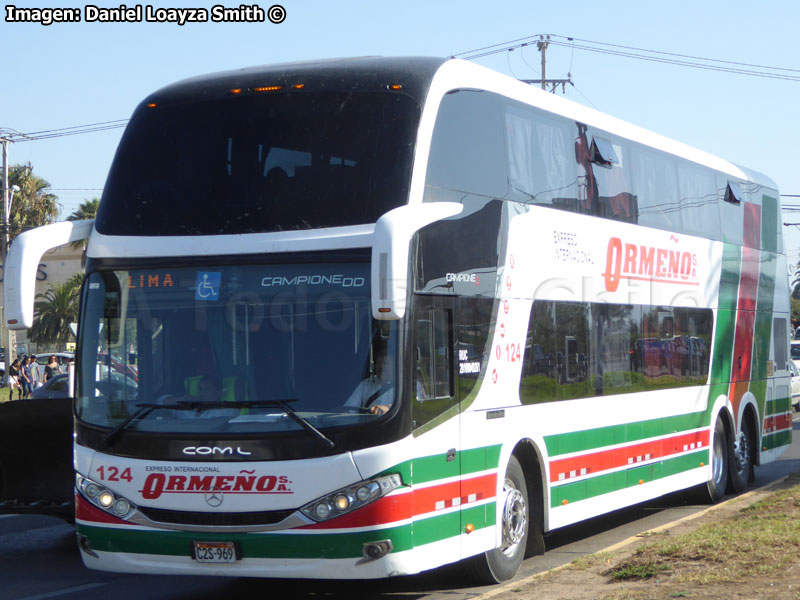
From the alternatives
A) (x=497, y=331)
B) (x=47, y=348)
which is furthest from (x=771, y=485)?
(x=47, y=348)

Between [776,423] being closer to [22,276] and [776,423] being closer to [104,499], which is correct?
[104,499]

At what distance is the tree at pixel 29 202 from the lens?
66.0 meters

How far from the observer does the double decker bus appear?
8.09 m

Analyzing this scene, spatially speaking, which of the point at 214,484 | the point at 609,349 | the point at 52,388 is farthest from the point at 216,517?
the point at 52,388

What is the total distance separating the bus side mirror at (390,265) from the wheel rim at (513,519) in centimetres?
281

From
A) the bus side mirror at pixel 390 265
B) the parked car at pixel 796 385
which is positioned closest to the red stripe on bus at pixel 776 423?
the bus side mirror at pixel 390 265

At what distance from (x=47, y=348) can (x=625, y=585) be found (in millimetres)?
58330

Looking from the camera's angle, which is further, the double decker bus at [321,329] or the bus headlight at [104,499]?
the bus headlight at [104,499]

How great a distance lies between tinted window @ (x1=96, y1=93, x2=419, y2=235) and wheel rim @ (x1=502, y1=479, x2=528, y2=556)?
9.62 feet

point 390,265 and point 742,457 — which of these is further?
point 742,457

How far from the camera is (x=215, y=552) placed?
8234 millimetres

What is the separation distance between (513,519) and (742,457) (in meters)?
7.52

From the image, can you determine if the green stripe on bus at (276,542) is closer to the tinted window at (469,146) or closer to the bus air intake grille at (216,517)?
the bus air intake grille at (216,517)

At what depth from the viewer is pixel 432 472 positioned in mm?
8555
